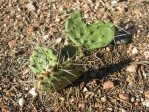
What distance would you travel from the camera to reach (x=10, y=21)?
2896mm

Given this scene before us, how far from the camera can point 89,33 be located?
2.38m

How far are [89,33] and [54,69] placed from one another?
0.49 m

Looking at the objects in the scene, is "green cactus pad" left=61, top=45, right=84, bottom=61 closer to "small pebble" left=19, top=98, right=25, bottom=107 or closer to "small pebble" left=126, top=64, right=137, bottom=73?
"small pebble" left=126, top=64, right=137, bottom=73

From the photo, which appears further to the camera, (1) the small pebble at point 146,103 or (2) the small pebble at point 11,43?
(2) the small pebble at point 11,43

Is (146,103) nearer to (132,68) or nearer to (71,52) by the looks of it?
(132,68)

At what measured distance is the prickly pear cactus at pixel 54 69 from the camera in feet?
6.75

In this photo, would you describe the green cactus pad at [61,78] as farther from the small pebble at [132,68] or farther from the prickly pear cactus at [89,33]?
the small pebble at [132,68]

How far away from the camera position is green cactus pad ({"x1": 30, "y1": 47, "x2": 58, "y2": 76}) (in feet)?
7.00

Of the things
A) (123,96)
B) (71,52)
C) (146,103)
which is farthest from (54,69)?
(146,103)

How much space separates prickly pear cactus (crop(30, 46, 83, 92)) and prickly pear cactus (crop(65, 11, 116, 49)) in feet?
0.34

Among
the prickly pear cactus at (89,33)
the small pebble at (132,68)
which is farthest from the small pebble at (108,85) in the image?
the prickly pear cactus at (89,33)

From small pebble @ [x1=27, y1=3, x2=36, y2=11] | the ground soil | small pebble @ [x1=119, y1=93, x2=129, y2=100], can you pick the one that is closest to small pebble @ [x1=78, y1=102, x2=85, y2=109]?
the ground soil

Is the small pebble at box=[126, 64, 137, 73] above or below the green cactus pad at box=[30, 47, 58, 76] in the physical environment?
below

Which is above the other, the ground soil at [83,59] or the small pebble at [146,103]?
the ground soil at [83,59]
